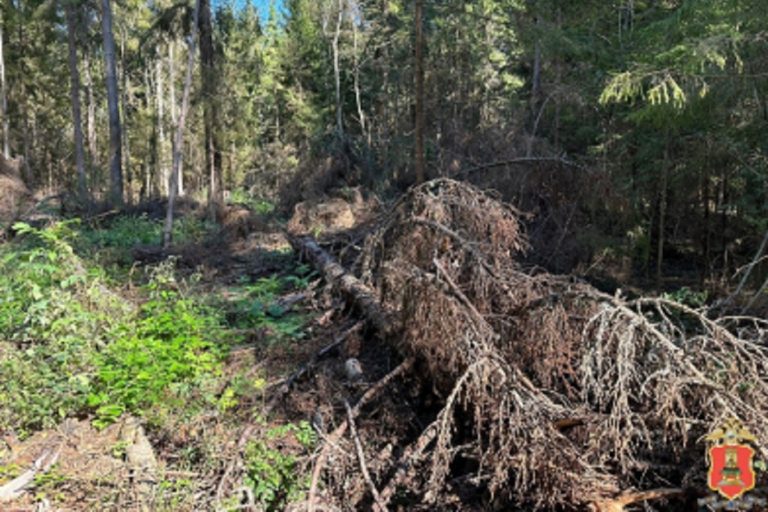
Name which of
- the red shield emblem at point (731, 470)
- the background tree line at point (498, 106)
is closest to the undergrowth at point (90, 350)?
the red shield emblem at point (731, 470)

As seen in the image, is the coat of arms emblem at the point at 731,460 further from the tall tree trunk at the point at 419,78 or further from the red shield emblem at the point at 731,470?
the tall tree trunk at the point at 419,78

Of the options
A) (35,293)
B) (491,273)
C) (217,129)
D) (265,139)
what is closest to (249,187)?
(265,139)

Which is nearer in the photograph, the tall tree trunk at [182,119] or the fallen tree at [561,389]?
the fallen tree at [561,389]

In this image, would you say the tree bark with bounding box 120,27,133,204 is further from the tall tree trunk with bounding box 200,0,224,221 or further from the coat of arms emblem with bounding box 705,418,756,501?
the coat of arms emblem with bounding box 705,418,756,501

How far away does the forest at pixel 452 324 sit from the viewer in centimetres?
319

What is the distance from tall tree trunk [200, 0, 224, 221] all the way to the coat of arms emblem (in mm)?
12127

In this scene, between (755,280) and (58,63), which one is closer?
(755,280)

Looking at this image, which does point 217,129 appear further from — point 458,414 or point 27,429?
point 458,414

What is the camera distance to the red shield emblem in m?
2.76

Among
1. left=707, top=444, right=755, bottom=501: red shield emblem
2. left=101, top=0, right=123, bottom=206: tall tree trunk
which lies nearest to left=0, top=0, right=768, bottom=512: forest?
left=707, top=444, right=755, bottom=501: red shield emblem

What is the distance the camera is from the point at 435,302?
155 inches

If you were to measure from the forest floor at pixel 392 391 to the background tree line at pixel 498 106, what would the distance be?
2.71 meters

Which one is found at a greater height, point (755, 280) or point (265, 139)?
point (265, 139)

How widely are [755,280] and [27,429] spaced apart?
1039cm
